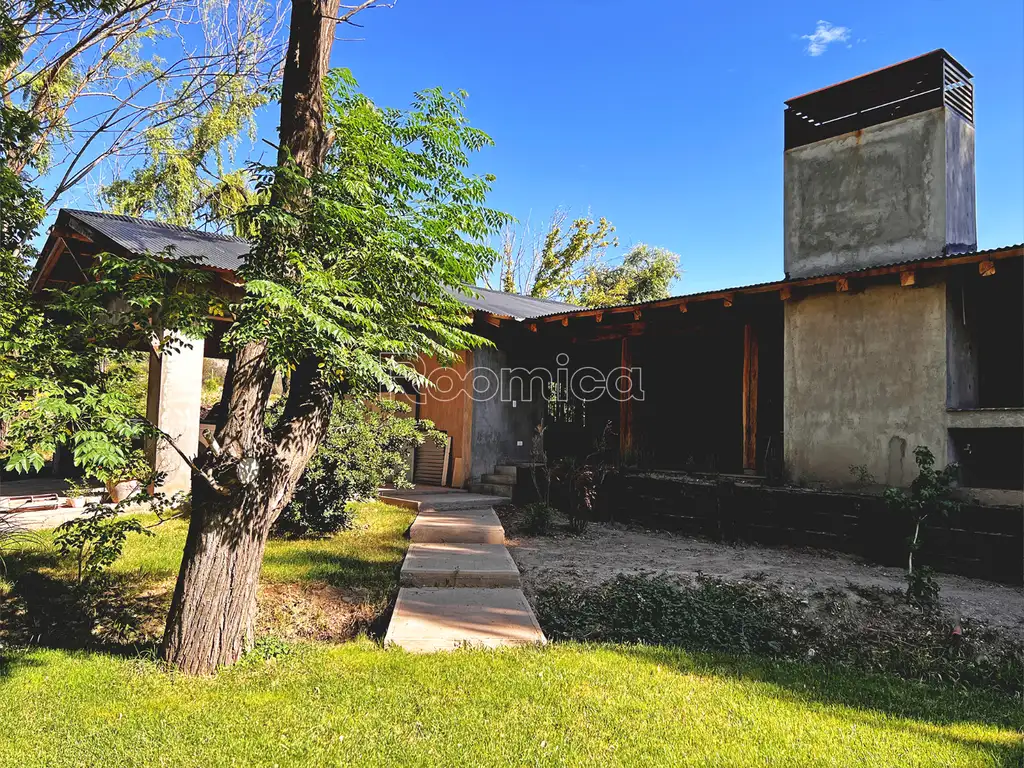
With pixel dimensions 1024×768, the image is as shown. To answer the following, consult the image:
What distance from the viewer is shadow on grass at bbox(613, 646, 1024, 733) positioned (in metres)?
3.34

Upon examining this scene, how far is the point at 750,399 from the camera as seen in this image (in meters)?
8.53

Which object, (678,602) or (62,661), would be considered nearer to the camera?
(62,661)

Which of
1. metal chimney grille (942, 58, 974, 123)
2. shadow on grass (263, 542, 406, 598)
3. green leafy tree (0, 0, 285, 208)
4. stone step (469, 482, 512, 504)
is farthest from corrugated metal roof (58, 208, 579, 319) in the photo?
metal chimney grille (942, 58, 974, 123)

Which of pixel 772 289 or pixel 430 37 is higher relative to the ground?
pixel 430 37

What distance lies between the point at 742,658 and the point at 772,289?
505cm

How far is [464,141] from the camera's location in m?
4.47

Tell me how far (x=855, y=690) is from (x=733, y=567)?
2635 mm

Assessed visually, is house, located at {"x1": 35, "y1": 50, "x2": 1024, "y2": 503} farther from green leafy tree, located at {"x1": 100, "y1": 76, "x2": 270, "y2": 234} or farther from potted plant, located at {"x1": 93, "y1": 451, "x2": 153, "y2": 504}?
green leafy tree, located at {"x1": 100, "y1": 76, "x2": 270, "y2": 234}

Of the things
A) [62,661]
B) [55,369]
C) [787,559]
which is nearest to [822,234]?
[787,559]

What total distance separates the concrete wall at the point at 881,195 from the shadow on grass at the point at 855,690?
230 inches

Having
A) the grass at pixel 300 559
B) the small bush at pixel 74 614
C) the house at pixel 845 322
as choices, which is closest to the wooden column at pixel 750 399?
the house at pixel 845 322

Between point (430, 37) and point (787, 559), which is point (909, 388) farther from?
point (430, 37)

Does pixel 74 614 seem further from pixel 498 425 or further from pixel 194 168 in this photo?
pixel 194 168

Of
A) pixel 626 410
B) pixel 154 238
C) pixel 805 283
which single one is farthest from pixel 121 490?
pixel 805 283
